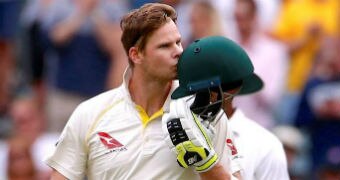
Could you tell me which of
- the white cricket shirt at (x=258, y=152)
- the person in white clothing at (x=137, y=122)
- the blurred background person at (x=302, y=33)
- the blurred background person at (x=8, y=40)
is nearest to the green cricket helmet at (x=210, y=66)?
the person in white clothing at (x=137, y=122)

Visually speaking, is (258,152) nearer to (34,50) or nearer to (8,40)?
(34,50)

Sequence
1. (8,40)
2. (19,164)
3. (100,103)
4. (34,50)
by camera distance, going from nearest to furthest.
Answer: (100,103), (19,164), (34,50), (8,40)

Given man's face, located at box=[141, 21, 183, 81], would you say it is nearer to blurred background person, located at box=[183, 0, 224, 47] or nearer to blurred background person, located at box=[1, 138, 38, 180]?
blurred background person, located at box=[183, 0, 224, 47]

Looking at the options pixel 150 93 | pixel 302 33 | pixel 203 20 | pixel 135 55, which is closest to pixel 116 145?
pixel 150 93


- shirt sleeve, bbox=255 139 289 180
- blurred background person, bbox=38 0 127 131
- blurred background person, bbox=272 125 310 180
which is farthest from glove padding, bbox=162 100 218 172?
blurred background person, bbox=38 0 127 131

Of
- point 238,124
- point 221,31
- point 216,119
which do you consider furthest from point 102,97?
point 221,31

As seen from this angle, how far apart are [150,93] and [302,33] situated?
16.6ft

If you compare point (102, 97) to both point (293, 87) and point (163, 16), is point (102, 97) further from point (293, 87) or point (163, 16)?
point (293, 87)

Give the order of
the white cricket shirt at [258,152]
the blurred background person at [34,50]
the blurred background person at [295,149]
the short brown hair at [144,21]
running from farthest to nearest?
the blurred background person at [34,50] → the blurred background person at [295,149] → the white cricket shirt at [258,152] → the short brown hair at [144,21]

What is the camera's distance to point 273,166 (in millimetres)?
7066

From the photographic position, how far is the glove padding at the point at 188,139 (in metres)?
5.65

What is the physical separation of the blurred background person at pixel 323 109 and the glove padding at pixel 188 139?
190 inches

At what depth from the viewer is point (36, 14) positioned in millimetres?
11438

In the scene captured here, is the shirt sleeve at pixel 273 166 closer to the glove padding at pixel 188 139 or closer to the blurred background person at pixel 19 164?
the glove padding at pixel 188 139
